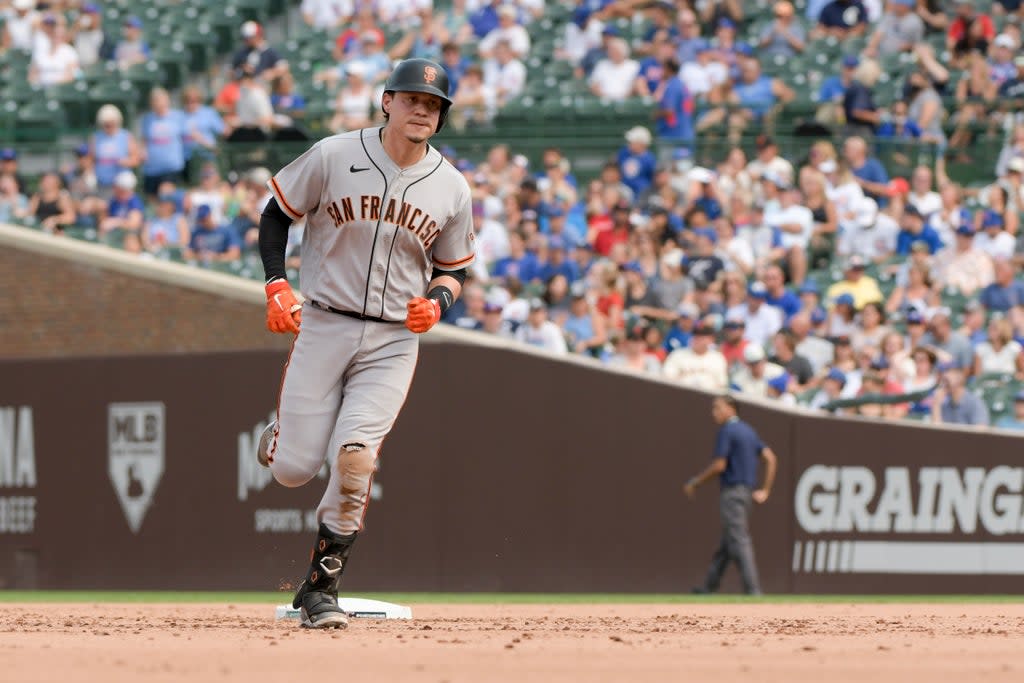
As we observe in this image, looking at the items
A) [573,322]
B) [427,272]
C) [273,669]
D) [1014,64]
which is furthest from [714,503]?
[273,669]

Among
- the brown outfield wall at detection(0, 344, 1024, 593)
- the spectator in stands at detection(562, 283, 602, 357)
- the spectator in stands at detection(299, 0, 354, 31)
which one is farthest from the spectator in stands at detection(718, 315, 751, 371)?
the spectator in stands at detection(299, 0, 354, 31)

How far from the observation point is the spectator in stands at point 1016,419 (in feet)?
48.3

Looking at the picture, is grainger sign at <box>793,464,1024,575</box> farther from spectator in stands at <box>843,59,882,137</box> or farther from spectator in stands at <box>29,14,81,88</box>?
spectator in stands at <box>29,14,81,88</box>

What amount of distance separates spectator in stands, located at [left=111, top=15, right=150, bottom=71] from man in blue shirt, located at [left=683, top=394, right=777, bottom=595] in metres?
9.44

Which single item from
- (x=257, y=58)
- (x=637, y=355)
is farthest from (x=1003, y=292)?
(x=257, y=58)

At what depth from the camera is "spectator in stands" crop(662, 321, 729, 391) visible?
50.4 feet

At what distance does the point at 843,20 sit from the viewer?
64.1 feet

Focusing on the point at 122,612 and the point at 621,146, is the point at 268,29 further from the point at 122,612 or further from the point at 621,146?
the point at 122,612

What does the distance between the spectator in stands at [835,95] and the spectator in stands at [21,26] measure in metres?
9.45

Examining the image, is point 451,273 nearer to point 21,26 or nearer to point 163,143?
point 163,143

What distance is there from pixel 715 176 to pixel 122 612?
912 centimetres

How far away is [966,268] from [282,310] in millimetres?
9687

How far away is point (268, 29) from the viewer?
22.8 meters

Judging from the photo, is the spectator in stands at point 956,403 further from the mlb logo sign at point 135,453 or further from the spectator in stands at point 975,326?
the mlb logo sign at point 135,453
